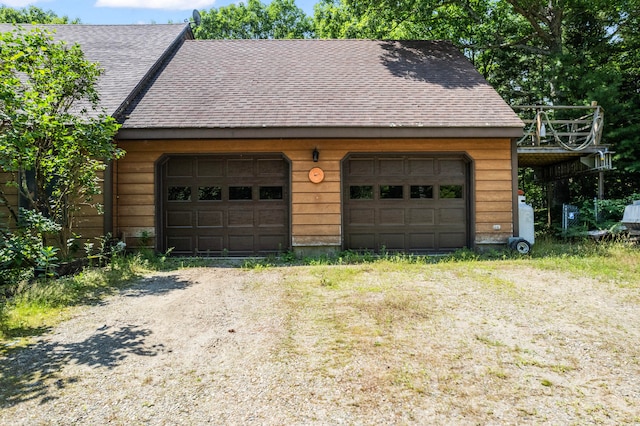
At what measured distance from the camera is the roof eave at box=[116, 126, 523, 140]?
721cm

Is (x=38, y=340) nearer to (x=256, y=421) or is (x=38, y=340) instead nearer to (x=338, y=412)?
(x=256, y=421)

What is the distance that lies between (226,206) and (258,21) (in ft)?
79.5

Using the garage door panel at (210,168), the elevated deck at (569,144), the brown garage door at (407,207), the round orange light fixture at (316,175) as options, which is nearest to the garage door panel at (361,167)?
the brown garage door at (407,207)

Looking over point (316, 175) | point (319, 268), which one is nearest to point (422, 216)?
point (316, 175)

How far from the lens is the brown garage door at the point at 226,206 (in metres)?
7.84

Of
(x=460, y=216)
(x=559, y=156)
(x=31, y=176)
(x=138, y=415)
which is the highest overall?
(x=559, y=156)

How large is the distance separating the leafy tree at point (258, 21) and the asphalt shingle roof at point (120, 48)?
57.1 ft

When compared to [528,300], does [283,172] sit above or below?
above

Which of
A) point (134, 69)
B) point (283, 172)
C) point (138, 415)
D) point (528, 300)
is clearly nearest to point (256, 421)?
point (138, 415)

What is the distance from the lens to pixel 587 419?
2.18 m

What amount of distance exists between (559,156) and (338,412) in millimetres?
10545

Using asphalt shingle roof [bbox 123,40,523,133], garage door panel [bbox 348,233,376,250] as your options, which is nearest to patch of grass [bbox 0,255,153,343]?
asphalt shingle roof [bbox 123,40,523,133]

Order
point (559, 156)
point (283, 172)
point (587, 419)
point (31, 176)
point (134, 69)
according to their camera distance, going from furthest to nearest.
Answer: point (559, 156), point (134, 69), point (283, 172), point (31, 176), point (587, 419)

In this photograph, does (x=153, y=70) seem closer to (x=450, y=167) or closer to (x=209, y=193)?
(x=209, y=193)
